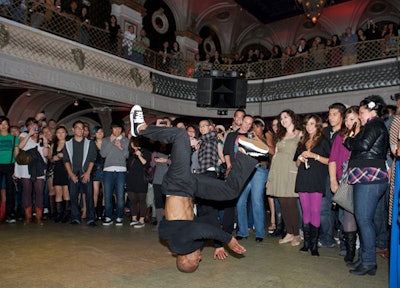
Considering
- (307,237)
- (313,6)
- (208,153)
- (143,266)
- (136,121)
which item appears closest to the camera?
(143,266)

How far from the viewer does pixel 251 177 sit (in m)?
4.91

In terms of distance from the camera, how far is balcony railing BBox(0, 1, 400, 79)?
31.1 feet

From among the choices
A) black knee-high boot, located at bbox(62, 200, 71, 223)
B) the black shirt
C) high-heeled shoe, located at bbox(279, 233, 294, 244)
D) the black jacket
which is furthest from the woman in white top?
the black jacket

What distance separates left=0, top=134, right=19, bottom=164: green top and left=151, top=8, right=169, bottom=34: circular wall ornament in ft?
36.9

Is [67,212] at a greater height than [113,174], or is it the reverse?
[113,174]

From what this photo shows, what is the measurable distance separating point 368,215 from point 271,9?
15.2 metres

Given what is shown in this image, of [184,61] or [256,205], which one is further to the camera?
[184,61]

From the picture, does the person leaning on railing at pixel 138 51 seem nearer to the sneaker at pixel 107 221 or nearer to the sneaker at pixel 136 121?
the sneaker at pixel 107 221

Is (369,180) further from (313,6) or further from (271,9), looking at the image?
(271,9)

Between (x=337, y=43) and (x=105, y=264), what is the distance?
12.3 metres

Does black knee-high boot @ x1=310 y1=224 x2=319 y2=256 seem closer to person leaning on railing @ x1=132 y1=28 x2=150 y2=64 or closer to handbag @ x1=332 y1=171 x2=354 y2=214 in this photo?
handbag @ x1=332 y1=171 x2=354 y2=214

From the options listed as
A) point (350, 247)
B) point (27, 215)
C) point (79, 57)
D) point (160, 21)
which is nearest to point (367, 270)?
point (350, 247)

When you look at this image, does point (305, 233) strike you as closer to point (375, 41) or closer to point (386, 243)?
point (386, 243)

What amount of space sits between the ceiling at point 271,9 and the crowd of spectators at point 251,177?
12.1m
